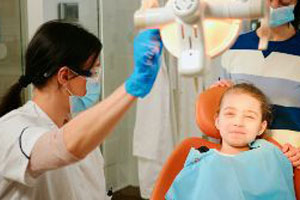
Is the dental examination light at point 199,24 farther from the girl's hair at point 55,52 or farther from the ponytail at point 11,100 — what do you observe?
the ponytail at point 11,100

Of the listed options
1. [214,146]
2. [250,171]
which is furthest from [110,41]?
[250,171]

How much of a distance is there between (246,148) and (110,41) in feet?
6.85

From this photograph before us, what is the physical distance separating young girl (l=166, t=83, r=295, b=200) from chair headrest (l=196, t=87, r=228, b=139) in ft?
0.11

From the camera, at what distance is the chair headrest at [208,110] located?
1.75 metres

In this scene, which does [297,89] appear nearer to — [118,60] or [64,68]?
[64,68]

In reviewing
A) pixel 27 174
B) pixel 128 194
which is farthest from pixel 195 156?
pixel 128 194

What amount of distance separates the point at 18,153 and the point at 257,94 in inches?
38.7

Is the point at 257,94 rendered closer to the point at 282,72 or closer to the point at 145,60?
the point at 282,72

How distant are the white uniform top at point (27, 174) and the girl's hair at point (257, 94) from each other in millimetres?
675

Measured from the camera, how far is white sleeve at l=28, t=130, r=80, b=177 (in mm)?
1123

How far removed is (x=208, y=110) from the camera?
1773 mm

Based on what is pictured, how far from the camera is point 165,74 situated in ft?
10.8

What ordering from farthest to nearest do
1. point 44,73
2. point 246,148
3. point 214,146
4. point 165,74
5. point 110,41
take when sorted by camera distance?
point 110,41, point 165,74, point 214,146, point 246,148, point 44,73

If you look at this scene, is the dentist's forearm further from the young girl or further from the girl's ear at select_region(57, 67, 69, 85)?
the young girl
